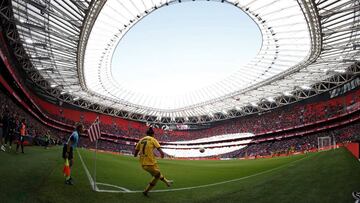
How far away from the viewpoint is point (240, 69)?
156 feet

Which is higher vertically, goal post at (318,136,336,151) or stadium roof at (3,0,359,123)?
stadium roof at (3,0,359,123)

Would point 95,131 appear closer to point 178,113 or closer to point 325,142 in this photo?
point 325,142

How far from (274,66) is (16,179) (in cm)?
3946

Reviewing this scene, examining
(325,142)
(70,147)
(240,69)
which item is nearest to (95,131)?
(70,147)

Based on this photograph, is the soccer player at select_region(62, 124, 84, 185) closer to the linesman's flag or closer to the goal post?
the linesman's flag

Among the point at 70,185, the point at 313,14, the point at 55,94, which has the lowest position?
the point at 70,185

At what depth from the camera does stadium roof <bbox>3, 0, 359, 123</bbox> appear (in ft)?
92.3

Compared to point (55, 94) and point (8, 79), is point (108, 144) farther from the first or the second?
point (8, 79)

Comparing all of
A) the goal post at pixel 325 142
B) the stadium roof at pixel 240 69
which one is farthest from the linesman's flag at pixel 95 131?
the goal post at pixel 325 142

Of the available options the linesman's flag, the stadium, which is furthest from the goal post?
the linesman's flag

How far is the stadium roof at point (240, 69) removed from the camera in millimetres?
28125

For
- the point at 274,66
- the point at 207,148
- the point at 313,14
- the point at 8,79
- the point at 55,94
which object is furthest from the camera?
the point at 207,148

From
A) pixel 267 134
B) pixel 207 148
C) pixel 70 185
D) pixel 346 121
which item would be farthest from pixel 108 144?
pixel 70 185

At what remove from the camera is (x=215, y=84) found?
55.2 meters
